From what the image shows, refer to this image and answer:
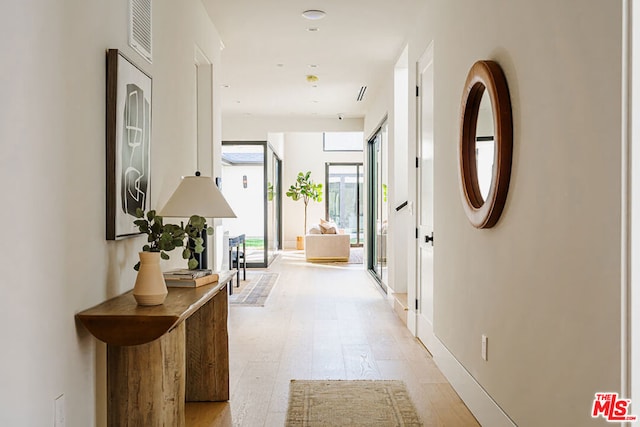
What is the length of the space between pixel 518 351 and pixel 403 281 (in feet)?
13.2

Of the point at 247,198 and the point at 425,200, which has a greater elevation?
the point at 247,198

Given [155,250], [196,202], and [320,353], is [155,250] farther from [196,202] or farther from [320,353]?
[320,353]

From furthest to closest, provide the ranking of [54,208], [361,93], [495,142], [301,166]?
[301,166]
[361,93]
[495,142]
[54,208]

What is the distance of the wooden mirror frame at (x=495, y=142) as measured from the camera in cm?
255

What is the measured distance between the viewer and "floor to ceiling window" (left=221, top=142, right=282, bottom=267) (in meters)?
10.2

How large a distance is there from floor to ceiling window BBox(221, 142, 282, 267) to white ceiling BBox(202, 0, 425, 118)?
1.57m

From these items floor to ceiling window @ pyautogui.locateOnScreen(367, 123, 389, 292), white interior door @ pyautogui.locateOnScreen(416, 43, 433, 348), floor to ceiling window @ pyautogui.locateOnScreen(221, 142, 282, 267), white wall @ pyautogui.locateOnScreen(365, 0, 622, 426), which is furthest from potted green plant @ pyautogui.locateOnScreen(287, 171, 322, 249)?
white wall @ pyautogui.locateOnScreen(365, 0, 622, 426)

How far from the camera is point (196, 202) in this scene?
2.92 metres

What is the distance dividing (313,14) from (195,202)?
8.06 feet

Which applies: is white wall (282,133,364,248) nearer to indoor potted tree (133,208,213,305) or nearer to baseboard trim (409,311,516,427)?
baseboard trim (409,311,516,427)

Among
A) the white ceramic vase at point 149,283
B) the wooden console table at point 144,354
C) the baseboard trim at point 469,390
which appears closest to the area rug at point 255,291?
the baseboard trim at point 469,390

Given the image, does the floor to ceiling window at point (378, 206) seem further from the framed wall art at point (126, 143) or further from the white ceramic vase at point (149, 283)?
the white ceramic vase at point (149, 283)

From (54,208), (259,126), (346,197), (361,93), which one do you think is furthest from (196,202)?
(346,197)

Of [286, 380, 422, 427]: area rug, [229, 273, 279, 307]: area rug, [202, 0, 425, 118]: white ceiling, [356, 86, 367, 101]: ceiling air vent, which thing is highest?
[356, 86, 367, 101]: ceiling air vent
